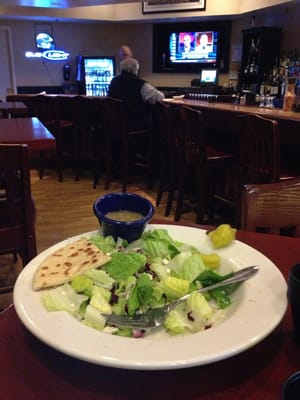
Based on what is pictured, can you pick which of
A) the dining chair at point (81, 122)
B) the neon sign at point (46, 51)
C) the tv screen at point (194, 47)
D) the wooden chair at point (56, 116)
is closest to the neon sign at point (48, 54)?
the neon sign at point (46, 51)

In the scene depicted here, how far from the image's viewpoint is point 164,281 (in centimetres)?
76

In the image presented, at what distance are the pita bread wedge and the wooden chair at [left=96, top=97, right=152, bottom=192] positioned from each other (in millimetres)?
3316

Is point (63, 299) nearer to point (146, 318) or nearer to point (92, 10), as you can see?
point (146, 318)

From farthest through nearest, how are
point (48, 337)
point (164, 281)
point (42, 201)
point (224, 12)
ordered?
1. point (224, 12)
2. point (42, 201)
3. point (164, 281)
4. point (48, 337)

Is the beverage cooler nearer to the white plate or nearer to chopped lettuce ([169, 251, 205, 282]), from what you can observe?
chopped lettuce ([169, 251, 205, 282])

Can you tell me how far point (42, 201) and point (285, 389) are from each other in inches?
154

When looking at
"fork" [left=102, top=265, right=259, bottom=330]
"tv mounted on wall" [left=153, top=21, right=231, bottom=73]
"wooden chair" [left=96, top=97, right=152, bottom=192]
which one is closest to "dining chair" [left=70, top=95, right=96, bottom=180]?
"wooden chair" [left=96, top=97, right=152, bottom=192]

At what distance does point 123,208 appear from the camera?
1.02 metres

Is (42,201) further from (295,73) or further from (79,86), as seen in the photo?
(79,86)

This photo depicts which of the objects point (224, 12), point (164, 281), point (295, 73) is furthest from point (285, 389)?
point (224, 12)

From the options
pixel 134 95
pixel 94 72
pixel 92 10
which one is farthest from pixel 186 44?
pixel 134 95

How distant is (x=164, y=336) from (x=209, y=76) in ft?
21.3

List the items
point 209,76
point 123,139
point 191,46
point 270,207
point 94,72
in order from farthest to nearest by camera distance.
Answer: point 94,72
point 191,46
point 209,76
point 123,139
point 270,207

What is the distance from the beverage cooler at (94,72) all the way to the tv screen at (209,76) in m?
2.06
